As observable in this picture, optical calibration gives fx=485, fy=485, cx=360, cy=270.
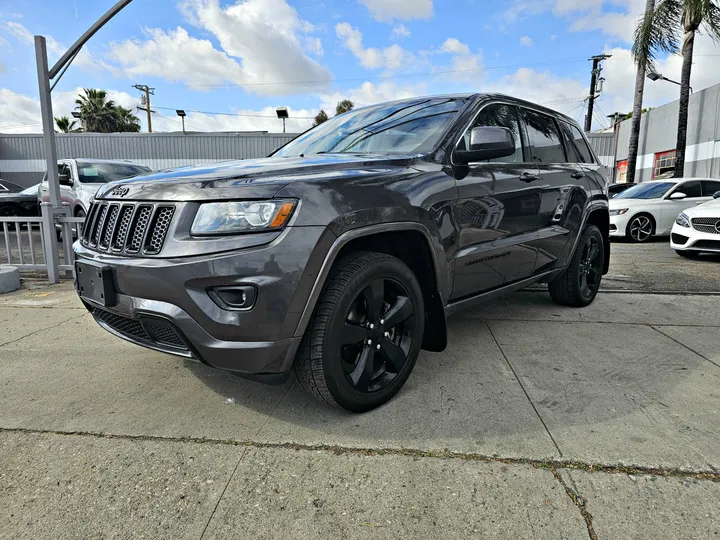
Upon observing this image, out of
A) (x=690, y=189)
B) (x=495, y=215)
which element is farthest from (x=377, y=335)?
(x=690, y=189)

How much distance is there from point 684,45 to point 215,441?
61.1 feet

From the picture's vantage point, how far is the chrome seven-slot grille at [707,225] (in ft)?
25.3

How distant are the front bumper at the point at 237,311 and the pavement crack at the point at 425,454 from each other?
376mm

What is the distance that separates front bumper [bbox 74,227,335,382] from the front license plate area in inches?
4.3

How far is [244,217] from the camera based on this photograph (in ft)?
6.86

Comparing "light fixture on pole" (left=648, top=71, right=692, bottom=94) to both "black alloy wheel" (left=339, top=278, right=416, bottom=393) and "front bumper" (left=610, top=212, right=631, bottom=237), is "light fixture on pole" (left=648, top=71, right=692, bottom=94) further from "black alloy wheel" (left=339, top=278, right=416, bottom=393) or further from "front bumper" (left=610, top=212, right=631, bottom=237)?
"black alloy wheel" (left=339, top=278, right=416, bottom=393)

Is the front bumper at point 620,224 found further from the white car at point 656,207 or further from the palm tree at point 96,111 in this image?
the palm tree at point 96,111

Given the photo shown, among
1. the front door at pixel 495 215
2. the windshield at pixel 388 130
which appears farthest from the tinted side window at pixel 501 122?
the windshield at pixel 388 130

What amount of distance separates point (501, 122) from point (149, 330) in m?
2.73

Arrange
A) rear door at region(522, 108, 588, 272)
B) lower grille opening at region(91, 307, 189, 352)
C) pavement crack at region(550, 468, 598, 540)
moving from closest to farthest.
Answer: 1. pavement crack at region(550, 468, 598, 540)
2. lower grille opening at region(91, 307, 189, 352)
3. rear door at region(522, 108, 588, 272)

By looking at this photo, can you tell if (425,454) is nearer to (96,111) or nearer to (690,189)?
(690,189)

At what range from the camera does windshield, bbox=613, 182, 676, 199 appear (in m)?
10.5

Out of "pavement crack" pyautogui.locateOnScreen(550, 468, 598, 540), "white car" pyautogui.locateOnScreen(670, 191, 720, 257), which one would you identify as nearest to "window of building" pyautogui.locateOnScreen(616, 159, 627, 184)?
"white car" pyautogui.locateOnScreen(670, 191, 720, 257)

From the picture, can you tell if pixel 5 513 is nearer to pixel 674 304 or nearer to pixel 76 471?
pixel 76 471
